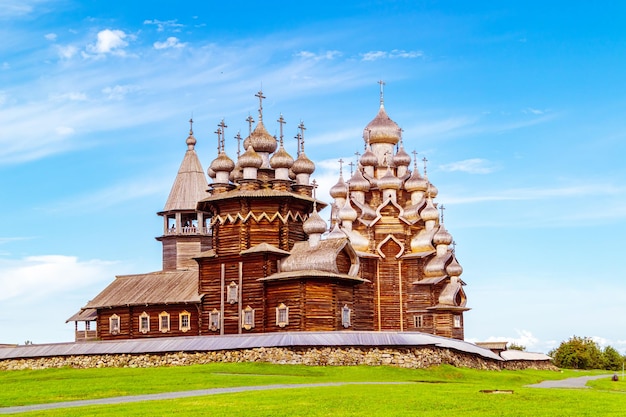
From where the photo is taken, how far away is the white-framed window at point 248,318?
163 ft

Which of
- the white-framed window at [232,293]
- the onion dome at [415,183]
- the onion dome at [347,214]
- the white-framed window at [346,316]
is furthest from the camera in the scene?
the onion dome at [415,183]

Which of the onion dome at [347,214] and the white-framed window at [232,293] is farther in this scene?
the onion dome at [347,214]

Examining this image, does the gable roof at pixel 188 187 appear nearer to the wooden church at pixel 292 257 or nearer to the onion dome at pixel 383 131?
the wooden church at pixel 292 257

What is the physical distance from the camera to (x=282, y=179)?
170 ft

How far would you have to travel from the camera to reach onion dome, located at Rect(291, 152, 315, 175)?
53594 mm

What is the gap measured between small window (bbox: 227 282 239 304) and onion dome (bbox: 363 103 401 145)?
17.5m

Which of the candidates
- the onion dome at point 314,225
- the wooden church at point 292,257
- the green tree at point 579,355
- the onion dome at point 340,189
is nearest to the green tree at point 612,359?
the green tree at point 579,355

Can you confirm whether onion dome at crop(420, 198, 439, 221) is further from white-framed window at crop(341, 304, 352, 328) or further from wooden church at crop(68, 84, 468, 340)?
white-framed window at crop(341, 304, 352, 328)

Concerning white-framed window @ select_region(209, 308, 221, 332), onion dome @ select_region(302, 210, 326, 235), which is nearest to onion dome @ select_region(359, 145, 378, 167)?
onion dome @ select_region(302, 210, 326, 235)

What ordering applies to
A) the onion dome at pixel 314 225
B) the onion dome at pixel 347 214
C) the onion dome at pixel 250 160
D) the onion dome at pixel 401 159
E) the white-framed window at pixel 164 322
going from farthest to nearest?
the onion dome at pixel 401 159
the onion dome at pixel 347 214
the white-framed window at pixel 164 322
the onion dome at pixel 250 160
the onion dome at pixel 314 225

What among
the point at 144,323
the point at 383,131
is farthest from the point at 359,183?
the point at 144,323

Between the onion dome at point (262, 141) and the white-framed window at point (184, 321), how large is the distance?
10.7 meters

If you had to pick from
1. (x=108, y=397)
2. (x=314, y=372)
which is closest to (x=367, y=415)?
(x=108, y=397)

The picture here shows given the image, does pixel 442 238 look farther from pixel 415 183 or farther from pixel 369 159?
pixel 369 159
